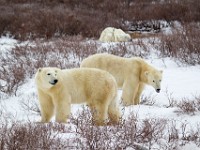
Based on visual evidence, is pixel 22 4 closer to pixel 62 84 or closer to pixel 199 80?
pixel 199 80

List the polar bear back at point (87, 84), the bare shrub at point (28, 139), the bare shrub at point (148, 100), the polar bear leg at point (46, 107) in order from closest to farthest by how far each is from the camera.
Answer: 1. the bare shrub at point (28, 139)
2. the polar bear back at point (87, 84)
3. the polar bear leg at point (46, 107)
4. the bare shrub at point (148, 100)

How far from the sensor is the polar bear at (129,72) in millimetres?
5891

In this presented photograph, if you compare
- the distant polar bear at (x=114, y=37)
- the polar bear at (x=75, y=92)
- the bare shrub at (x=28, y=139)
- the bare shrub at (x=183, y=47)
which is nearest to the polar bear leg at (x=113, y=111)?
the polar bear at (x=75, y=92)

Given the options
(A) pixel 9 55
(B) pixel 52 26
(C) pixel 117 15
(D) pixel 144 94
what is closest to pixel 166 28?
(C) pixel 117 15

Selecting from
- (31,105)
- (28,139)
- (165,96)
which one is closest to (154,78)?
(165,96)

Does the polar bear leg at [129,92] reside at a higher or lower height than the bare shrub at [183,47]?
lower

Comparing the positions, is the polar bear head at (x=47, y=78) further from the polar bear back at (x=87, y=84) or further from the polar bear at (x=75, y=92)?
the polar bear back at (x=87, y=84)

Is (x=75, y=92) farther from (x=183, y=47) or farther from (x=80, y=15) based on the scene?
(x=80, y=15)

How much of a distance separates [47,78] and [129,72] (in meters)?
2.16

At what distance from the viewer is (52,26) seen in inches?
575

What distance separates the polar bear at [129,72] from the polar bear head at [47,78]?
170cm

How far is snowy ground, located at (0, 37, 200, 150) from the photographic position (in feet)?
14.3

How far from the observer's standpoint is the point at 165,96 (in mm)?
6289

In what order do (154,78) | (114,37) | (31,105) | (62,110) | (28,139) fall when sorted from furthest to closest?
(114,37) → (154,78) → (31,105) → (62,110) → (28,139)
